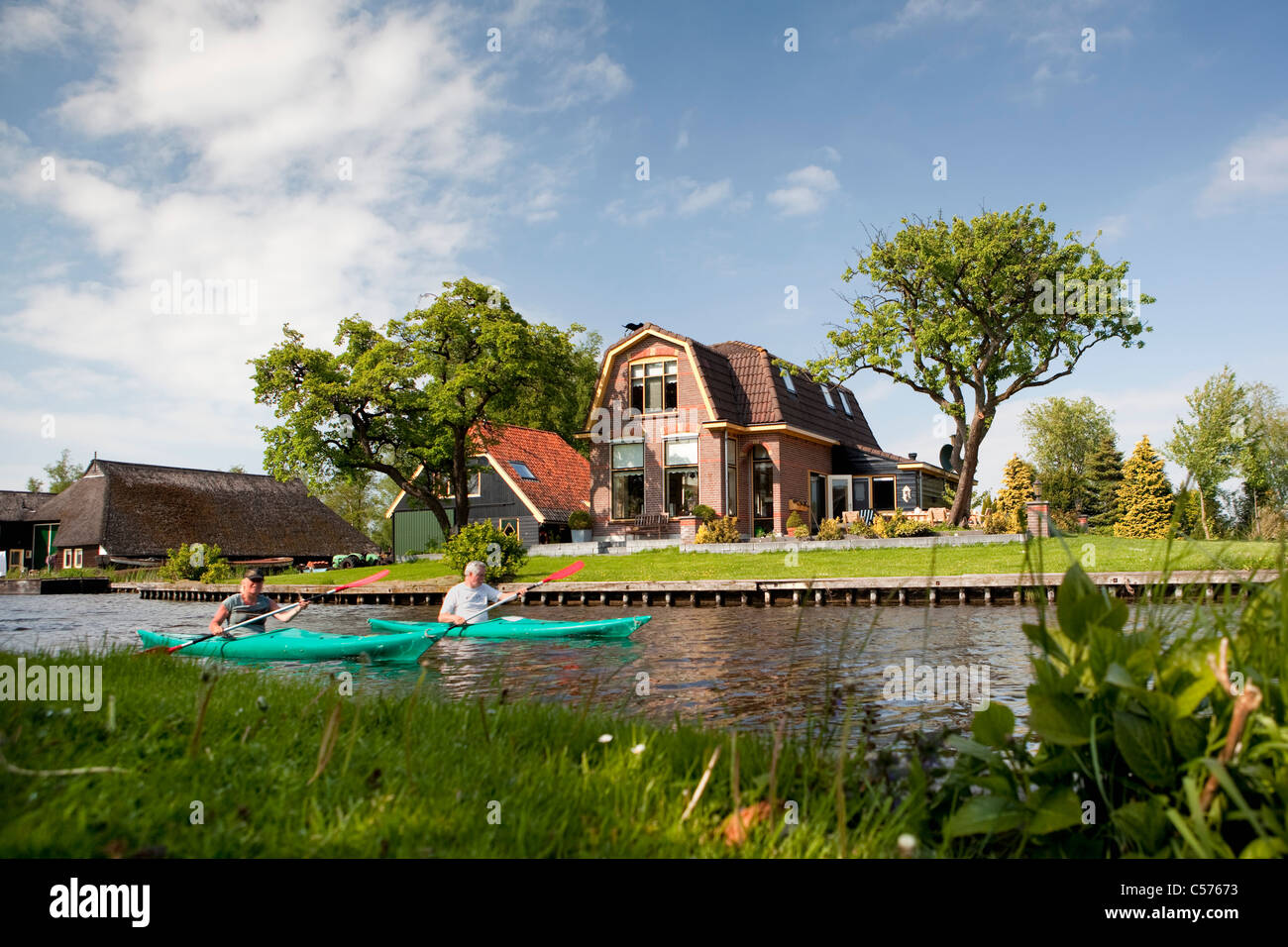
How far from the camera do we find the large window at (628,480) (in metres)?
30.5

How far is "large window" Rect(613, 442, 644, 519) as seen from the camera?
30484 mm

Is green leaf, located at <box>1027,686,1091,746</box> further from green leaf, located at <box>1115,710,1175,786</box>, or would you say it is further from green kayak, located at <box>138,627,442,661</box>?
green kayak, located at <box>138,627,442,661</box>

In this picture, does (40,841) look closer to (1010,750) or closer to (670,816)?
(670,816)

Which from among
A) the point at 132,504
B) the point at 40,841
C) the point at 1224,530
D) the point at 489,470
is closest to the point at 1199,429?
the point at 489,470

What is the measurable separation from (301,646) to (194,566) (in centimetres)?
2613

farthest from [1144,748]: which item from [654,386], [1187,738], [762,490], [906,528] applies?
[654,386]

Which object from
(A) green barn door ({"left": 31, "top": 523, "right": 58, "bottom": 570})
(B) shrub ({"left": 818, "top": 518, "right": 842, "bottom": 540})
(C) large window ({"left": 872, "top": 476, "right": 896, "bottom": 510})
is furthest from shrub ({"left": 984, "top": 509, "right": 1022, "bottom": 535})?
(A) green barn door ({"left": 31, "top": 523, "right": 58, "bottom": 570})

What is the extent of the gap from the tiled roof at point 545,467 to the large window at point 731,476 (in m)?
8.67

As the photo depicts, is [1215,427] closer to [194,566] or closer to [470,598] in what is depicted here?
[470,598]

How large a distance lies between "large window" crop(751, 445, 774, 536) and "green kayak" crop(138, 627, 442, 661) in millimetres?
19969

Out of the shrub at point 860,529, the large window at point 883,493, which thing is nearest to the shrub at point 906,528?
the shrub at point 860,529

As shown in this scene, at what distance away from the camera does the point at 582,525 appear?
101 ft

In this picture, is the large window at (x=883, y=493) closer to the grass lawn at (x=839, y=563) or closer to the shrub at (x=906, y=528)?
the shrub at (x=906, y=528)
